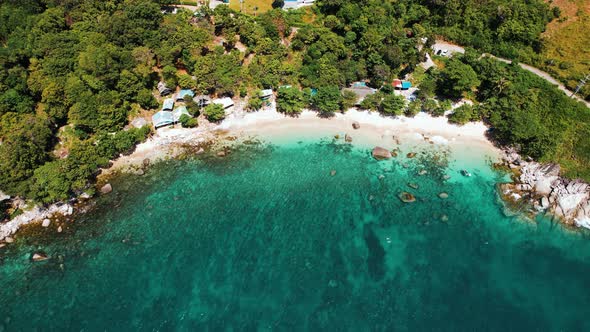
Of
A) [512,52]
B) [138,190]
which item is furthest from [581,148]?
[138,190]

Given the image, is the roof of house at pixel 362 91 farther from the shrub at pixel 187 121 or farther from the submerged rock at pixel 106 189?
the submerged rock at pixel 106 189

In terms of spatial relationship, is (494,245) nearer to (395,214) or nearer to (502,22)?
(395,214)

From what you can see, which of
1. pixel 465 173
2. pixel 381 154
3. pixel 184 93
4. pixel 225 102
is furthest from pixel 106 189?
pixel 465 173

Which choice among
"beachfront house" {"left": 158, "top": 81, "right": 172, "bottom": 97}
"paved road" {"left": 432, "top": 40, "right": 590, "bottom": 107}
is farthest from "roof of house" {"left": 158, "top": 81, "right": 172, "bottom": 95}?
"paved road" {"left": 432, "top": 40, "right": 590, "bottom": 107}

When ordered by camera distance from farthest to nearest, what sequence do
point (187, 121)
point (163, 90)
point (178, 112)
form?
point (163, 90) → point (178, 112) → point (187, 121)

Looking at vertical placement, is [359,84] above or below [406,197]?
above

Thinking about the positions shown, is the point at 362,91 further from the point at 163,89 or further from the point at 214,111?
the point at 163,89

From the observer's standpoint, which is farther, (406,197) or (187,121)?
(187,121)
